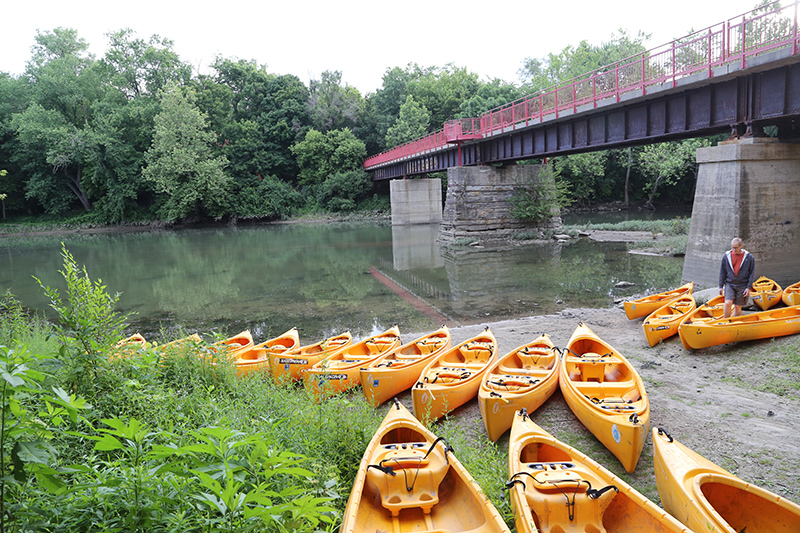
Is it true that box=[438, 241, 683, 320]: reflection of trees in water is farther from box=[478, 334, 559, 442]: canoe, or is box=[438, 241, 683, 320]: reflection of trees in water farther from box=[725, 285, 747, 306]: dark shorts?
box=[478, 334, 559, 442]: canoe

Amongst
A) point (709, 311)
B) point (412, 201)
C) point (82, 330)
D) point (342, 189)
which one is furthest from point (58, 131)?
point (709, 311)

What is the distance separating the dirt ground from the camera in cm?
520

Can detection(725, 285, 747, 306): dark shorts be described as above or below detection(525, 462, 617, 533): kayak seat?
above

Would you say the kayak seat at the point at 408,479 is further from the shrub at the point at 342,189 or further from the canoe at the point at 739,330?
the shrub at the point at 342,189

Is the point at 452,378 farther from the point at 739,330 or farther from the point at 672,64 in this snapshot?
the point at 672,64

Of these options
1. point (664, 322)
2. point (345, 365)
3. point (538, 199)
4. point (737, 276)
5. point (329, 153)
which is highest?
point (329, 153)

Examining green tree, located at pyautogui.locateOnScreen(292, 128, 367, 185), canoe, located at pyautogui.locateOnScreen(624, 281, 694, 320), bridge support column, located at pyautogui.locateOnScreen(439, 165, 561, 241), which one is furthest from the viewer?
green tree, located at pyautogui.locateOnScreen(292, 128, 367, 185)

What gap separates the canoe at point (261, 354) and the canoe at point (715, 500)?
20.5 ft

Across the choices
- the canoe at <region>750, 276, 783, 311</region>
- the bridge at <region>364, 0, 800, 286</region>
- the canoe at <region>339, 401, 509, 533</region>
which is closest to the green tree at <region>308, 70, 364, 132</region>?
the bridge at <region>364, 0, 800, 286</region>

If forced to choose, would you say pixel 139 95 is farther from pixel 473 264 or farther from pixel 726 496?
pixel 726 496

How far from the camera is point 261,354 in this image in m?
9.75

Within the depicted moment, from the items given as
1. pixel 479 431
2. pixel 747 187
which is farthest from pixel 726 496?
pixel 747 187

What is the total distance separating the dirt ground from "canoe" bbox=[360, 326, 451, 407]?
0.41m

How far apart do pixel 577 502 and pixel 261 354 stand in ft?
23.0
